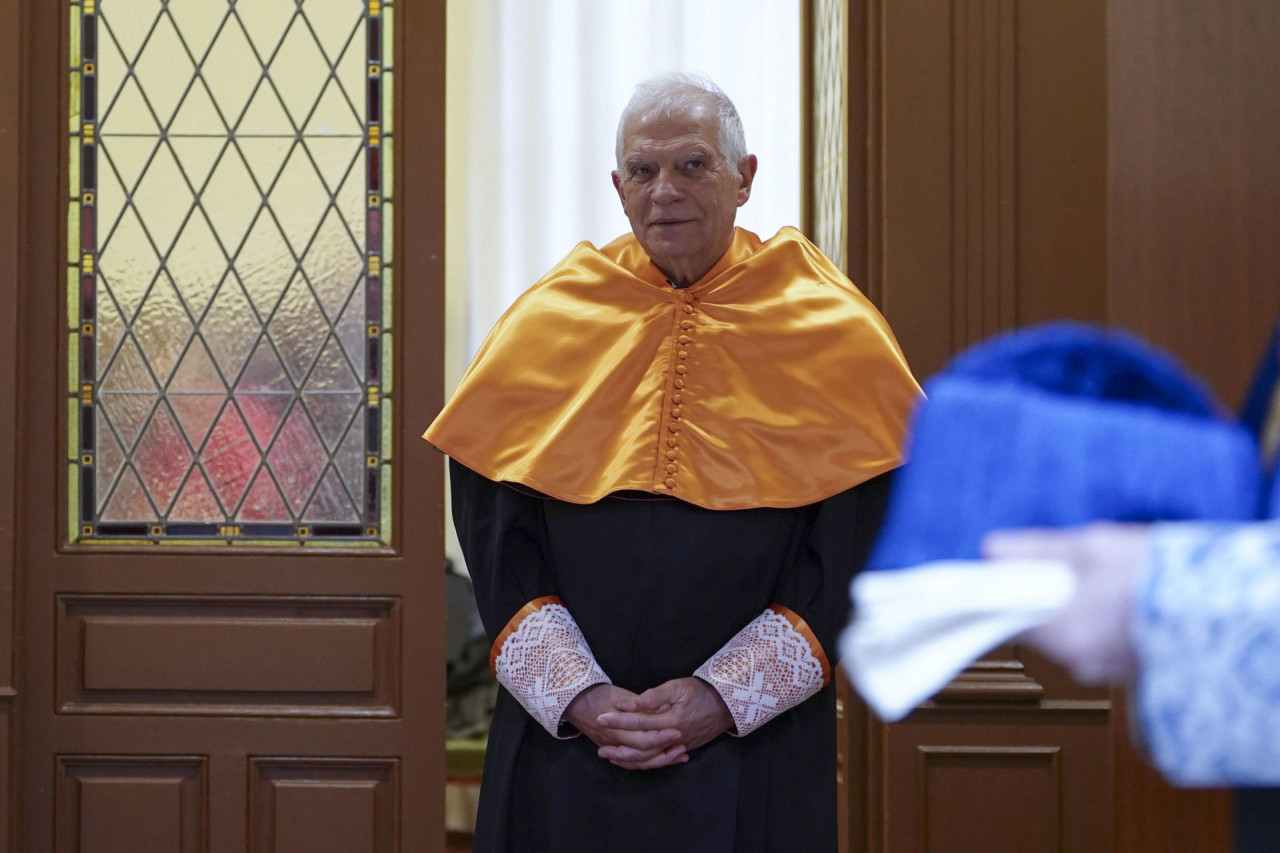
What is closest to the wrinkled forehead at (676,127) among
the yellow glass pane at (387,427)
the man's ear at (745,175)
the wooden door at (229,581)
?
the man's ear at (745,175)

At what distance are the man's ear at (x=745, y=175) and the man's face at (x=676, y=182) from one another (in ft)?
0.23

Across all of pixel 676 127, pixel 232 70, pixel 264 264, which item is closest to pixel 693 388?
pixel 676 127

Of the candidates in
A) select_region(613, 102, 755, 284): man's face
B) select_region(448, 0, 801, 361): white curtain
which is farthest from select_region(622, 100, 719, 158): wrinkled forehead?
select_region(448, 0, 801, 361): white curtain

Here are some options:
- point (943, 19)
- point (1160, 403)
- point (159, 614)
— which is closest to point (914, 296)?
point (943, 19)

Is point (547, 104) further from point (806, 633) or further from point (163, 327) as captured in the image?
point (806, 633)

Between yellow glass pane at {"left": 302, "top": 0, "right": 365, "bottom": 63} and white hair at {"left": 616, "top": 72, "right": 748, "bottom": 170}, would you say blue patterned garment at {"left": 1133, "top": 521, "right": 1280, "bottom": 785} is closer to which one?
white hair at {"left": 616, "top": 72, "right": 748, "bottom": 170}

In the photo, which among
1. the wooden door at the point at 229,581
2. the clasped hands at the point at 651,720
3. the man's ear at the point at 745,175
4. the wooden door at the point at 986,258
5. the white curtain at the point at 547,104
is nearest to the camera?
the clasped hands at the point at 651,720

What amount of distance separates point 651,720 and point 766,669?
0.19m

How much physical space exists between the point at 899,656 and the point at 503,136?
494cm

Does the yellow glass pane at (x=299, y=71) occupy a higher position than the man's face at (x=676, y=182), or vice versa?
the yellow glass pane at (x=299, y=71)

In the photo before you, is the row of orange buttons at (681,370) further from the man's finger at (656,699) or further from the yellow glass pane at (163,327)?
the yellow glass pane at (163,327)

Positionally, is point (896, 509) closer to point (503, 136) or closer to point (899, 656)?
point (899, 656)

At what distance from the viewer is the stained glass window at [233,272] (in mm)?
3307

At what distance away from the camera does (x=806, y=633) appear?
1.97 metres
